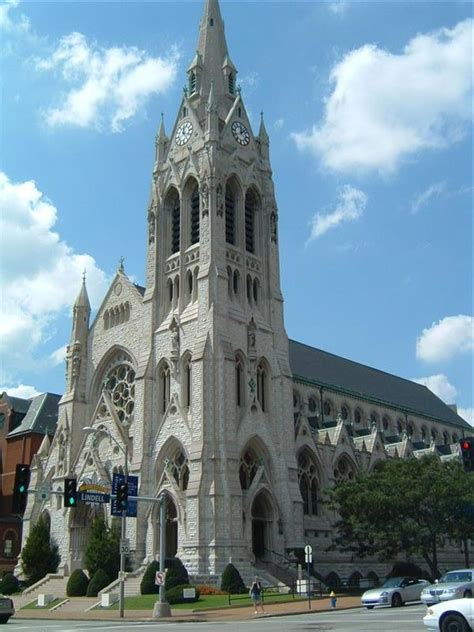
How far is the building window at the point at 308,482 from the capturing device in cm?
5772

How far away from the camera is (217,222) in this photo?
56188mm

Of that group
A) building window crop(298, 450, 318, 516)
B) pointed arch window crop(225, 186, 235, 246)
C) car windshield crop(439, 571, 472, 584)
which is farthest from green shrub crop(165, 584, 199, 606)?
pointed arch window crop(225, 186, 235, 246)

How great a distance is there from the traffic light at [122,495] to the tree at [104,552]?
18.0 meters

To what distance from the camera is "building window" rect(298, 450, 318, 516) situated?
57.7 m

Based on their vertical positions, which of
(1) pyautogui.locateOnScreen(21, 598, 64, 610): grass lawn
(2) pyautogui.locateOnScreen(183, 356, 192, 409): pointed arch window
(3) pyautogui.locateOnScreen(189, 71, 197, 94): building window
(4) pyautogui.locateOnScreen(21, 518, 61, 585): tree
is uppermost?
(3) pyautogui.locateOnScreen(189, 71, 197, 94): building window

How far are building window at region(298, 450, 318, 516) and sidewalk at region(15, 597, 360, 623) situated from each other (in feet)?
52.7

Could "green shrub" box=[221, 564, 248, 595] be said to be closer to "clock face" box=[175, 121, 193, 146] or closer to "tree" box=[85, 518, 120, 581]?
"tree" box=[85, 518, 120, 581]

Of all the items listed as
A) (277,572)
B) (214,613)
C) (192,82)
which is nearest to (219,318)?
(277,572)

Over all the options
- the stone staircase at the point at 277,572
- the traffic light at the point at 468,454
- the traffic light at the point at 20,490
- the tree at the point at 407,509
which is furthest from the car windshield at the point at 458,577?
the stone staircase at the point at 277,572

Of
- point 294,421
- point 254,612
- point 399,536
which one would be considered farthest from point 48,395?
point 254,612

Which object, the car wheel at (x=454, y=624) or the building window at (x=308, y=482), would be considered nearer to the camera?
the car wheel at (x=454, y=624)

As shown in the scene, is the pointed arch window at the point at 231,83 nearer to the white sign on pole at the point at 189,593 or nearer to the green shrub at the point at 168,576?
the green shrub at the point at 168,576

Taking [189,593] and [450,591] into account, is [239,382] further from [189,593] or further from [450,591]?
[450,591]

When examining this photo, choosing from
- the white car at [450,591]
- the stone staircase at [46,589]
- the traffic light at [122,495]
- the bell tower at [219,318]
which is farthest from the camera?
the stone staircase at [46,589]
